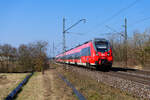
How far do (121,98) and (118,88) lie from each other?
9.78 feet

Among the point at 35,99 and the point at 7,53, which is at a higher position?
the point at 7,53

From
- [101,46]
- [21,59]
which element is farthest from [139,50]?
[21,59]

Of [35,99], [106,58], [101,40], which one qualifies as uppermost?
[101,40]

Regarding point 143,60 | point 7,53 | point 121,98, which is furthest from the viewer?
point 7,53

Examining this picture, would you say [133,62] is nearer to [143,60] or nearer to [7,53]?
[143,60]

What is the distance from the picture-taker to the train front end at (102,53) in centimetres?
2258

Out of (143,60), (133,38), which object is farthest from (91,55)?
(133,38)

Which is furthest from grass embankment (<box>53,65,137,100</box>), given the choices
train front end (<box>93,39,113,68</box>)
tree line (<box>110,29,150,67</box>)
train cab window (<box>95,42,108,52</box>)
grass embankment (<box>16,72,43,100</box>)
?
tree line (<box>110,29,150,67</box>)

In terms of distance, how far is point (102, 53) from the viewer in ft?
74.7

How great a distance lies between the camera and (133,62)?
37094 mm

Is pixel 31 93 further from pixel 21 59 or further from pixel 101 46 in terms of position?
pixel 21 59

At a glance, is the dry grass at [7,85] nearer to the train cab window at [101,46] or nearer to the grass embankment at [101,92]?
the grass embankment at [101,92]

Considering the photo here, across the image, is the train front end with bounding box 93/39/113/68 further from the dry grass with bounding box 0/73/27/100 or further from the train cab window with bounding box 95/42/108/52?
the dry grass with bounding box 0/73/27/100

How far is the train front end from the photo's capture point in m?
22.6
